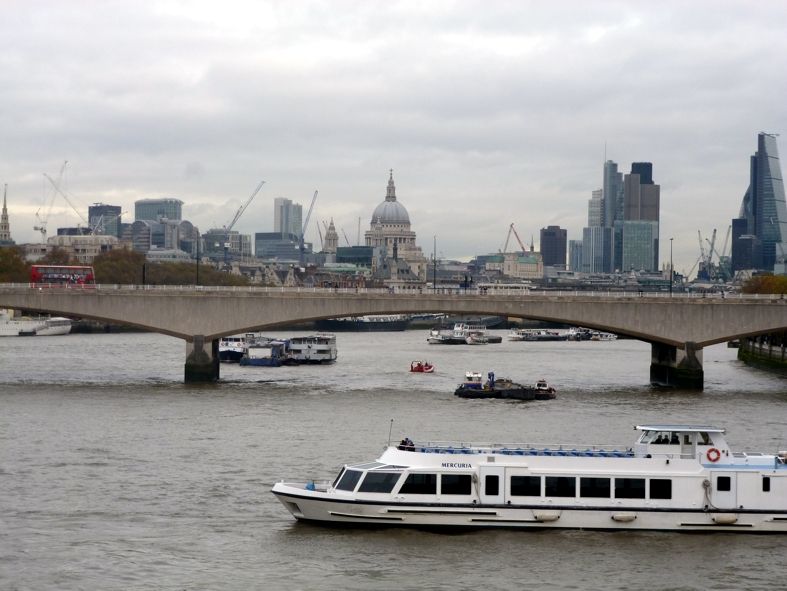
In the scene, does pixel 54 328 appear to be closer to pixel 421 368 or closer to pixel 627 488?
pixel 421 368

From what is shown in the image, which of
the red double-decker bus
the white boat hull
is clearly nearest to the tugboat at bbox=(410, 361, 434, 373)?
the red double-decker bus

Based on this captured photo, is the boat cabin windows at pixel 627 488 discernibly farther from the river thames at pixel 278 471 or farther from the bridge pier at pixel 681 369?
the bridge pier at pixel 681 369

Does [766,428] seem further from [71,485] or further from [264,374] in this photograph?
[264,374]

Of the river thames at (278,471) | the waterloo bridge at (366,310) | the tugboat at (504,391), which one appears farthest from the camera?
the waterloo bridge at (366,310)

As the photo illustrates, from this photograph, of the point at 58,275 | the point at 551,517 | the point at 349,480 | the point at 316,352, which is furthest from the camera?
the point at 316,352

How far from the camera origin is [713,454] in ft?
114

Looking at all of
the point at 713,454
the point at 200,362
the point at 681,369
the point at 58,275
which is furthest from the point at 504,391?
the point at 58,275

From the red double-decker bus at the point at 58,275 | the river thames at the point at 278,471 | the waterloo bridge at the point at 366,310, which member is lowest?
the river thames at the point at 278,471

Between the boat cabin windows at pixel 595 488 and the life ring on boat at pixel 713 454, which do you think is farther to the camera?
the life ring on boat at pixel 713 454

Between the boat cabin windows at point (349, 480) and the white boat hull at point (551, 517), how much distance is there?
0.50m

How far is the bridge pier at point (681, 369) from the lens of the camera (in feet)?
239

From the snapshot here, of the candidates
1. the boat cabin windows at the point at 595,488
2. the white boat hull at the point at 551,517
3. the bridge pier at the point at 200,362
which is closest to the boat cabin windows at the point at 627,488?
the boat cabin windows at the point at 595,488

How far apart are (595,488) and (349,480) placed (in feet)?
19.9

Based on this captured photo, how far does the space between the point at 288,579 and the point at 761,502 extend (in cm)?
1207
